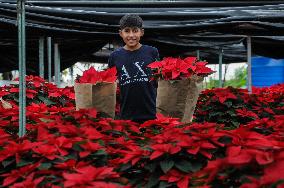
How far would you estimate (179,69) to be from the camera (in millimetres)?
3441

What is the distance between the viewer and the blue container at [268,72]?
42.6ft

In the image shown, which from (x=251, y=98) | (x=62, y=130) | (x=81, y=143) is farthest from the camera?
(x=251, y=98)

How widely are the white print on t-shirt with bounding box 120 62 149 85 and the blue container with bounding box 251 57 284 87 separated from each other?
33.2ft

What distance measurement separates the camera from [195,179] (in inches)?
71.2

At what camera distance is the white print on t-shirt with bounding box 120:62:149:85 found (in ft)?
11.6

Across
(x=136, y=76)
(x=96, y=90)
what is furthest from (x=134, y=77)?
(x=96, y=90)

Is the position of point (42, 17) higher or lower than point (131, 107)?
higher

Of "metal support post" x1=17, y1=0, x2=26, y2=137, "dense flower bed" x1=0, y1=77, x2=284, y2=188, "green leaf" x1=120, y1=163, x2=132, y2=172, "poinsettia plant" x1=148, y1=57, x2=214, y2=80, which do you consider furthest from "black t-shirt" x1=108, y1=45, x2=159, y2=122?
"green leaf" x1=120, y1=163, x2=132, y2=172

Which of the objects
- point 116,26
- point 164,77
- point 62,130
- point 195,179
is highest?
point 116,26

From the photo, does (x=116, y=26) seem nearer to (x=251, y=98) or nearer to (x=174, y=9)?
(x=174, y=9)

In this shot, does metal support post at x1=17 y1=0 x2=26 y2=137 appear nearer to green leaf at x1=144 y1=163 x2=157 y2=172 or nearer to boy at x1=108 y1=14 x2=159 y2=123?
green leaf at x1=144 y1=163 x2=157 y2=172

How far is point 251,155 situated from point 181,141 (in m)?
0.43

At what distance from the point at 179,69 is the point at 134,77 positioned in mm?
374

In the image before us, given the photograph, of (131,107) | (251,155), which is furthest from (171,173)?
(131,107)
